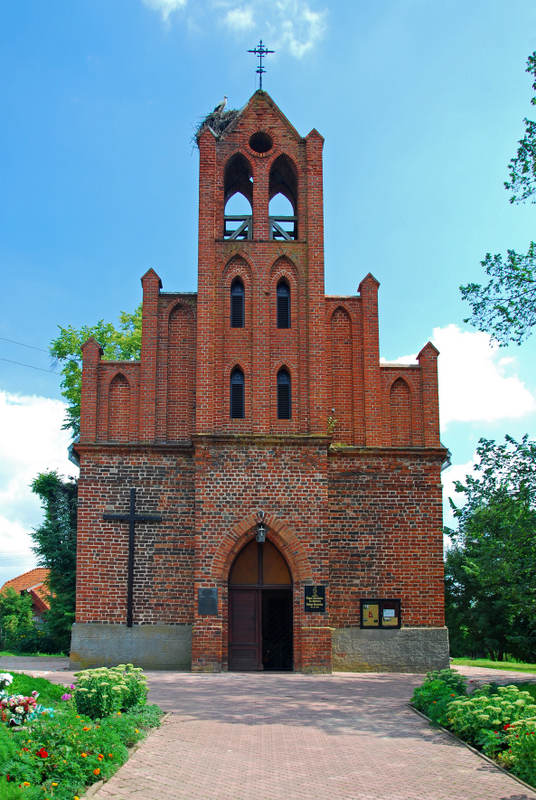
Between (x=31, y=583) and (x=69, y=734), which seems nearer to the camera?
(x=69, y=734)

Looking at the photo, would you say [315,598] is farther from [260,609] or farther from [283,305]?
[283,305]

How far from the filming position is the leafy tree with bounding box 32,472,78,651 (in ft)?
82.5

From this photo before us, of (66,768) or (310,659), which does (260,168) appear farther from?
(66,768)

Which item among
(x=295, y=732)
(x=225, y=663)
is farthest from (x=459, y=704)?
(x=225, y=663)

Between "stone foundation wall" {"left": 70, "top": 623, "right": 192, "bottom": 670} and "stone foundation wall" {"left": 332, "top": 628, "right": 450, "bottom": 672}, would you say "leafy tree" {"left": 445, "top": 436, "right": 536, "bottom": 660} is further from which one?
"stone foundation wall" {"left": 70, "top": 623, "right": 192, "bottom": 670}

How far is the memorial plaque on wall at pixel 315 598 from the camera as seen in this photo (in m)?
15.7

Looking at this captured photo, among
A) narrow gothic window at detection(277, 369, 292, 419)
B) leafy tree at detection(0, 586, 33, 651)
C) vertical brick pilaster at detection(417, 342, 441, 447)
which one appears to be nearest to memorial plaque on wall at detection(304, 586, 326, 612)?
narrow gothic window at detection(277, 369, 292, 419)

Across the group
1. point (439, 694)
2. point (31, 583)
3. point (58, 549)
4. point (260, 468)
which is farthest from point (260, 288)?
point (31, 583)

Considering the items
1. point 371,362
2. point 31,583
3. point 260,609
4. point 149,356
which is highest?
point 149,356

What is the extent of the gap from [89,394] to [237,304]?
4056 mm

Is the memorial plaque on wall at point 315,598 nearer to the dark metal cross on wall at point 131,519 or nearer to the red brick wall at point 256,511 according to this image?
the red brick wall at point 256,511

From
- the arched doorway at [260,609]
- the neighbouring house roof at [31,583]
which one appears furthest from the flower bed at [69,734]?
the neighbouring house roof at [31,583]

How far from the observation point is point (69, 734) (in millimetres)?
7473

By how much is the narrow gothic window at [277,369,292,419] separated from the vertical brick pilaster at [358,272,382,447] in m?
1.84
